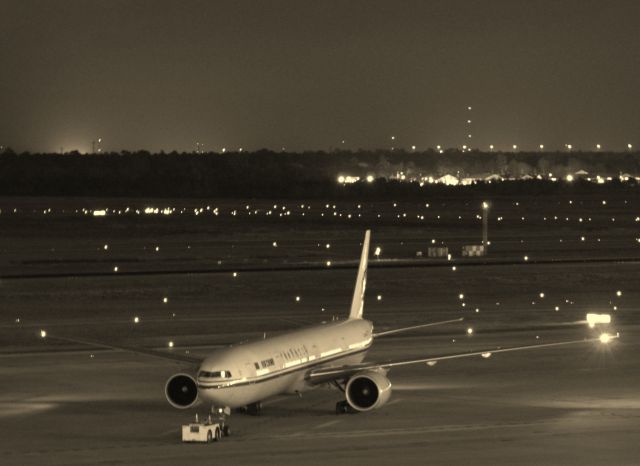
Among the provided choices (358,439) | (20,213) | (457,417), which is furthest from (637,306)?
(20,213)

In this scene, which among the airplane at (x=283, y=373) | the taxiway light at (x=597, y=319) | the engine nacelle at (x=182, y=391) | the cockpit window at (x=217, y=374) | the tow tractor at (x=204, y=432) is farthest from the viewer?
the taxiway light at (x=597, y=319)

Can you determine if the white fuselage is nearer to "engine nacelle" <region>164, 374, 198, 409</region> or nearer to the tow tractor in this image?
the tow tractor

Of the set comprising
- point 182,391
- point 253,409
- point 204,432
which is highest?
point 182,391

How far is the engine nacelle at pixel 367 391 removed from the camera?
4444 cm

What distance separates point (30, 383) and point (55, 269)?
50.1 m

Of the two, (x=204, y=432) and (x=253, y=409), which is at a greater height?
(x=253, y=409)

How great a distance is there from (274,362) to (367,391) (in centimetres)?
356

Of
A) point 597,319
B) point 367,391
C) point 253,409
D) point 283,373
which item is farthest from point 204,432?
point 597,319

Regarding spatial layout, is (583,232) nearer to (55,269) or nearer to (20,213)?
(55,269)

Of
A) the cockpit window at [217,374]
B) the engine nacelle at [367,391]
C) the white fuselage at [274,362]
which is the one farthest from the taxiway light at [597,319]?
the cockpit window at [217,374]

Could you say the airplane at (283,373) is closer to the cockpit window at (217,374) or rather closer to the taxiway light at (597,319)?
the cockpit window at (217,374)

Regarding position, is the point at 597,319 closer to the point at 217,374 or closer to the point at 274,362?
the point at 274,362

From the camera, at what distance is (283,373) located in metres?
44.1

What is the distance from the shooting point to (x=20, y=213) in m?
192
